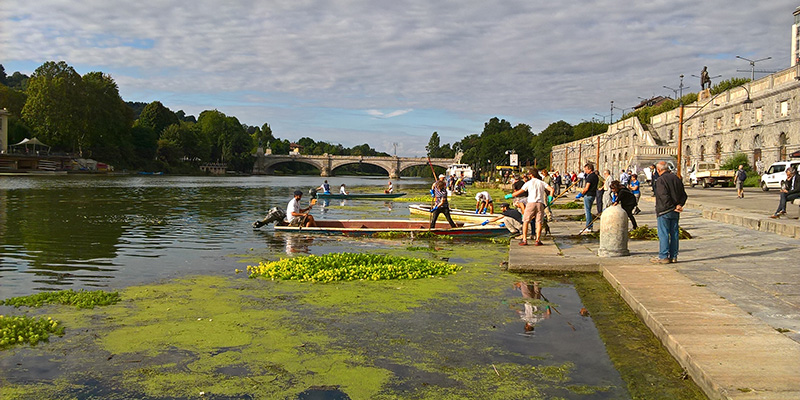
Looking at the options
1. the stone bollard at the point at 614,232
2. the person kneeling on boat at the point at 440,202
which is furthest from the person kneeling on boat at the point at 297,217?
the stone bollard at the point at 614,232

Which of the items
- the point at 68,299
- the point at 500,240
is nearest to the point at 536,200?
the point at 500,240

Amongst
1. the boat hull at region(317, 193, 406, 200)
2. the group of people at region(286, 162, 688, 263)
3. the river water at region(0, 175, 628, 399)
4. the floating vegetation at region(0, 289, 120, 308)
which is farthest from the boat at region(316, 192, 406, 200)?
the floating vegetation at region(0, 289, 120, 308)

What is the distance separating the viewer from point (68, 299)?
9625mm

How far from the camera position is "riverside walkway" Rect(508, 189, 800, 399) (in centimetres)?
526

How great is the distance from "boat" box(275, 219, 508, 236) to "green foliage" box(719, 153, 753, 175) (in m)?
40.1

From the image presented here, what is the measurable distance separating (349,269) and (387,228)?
8514mm

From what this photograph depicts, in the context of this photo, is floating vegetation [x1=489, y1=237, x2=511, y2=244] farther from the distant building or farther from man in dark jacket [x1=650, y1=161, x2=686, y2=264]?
the distant building

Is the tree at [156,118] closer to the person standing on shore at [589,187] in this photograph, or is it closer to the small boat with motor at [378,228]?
the small boat with motor at [378,228]

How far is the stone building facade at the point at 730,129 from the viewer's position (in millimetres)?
44250

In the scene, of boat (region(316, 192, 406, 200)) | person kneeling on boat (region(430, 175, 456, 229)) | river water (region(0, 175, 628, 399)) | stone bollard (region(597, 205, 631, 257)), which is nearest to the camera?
river water (region(0, 175, 628, 399))

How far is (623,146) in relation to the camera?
7569 cm

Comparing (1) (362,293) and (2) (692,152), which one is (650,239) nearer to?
(1) (362,293)

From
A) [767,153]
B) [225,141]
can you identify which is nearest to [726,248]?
[767,153]

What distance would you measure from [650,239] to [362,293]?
28.8 ft
